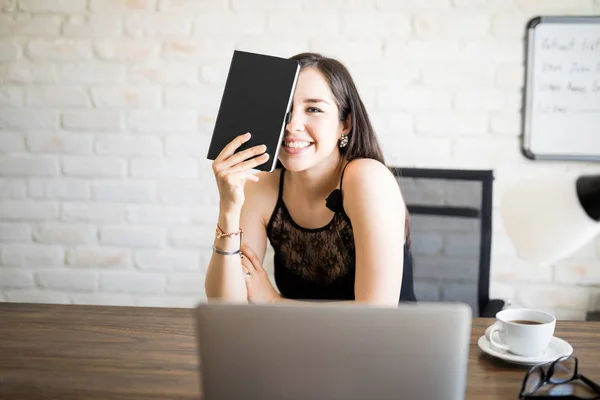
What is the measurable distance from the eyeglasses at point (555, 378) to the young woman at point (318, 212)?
37 centimetres

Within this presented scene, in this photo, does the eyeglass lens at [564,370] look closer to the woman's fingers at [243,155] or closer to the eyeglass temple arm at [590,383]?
the eyeglass temple arm at [590,383]

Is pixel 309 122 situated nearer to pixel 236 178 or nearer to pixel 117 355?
pixel 236 178

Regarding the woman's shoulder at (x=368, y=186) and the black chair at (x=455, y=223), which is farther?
the black chair at (x=455, y=223)

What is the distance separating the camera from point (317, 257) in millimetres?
1480

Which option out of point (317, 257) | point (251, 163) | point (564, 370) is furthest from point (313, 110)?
point (564, 370)

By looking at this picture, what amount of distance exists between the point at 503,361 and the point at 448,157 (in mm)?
1039

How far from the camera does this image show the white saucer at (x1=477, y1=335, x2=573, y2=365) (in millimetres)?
954

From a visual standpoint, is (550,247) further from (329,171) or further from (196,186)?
(196,186)

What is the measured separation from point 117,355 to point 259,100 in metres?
0.57

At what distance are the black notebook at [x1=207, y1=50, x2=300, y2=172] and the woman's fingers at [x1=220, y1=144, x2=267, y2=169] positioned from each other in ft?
0.04

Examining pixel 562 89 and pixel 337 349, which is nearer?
pixel 337 349

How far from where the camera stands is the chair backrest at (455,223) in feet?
4.86

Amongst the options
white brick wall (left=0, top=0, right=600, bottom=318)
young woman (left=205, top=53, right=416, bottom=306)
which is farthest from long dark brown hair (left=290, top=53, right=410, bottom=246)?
white brick wall (left=0, top=0, right=600, bottom=318)

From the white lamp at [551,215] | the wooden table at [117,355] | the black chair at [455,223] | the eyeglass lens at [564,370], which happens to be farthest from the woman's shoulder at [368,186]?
the white lamp at [551,215]
